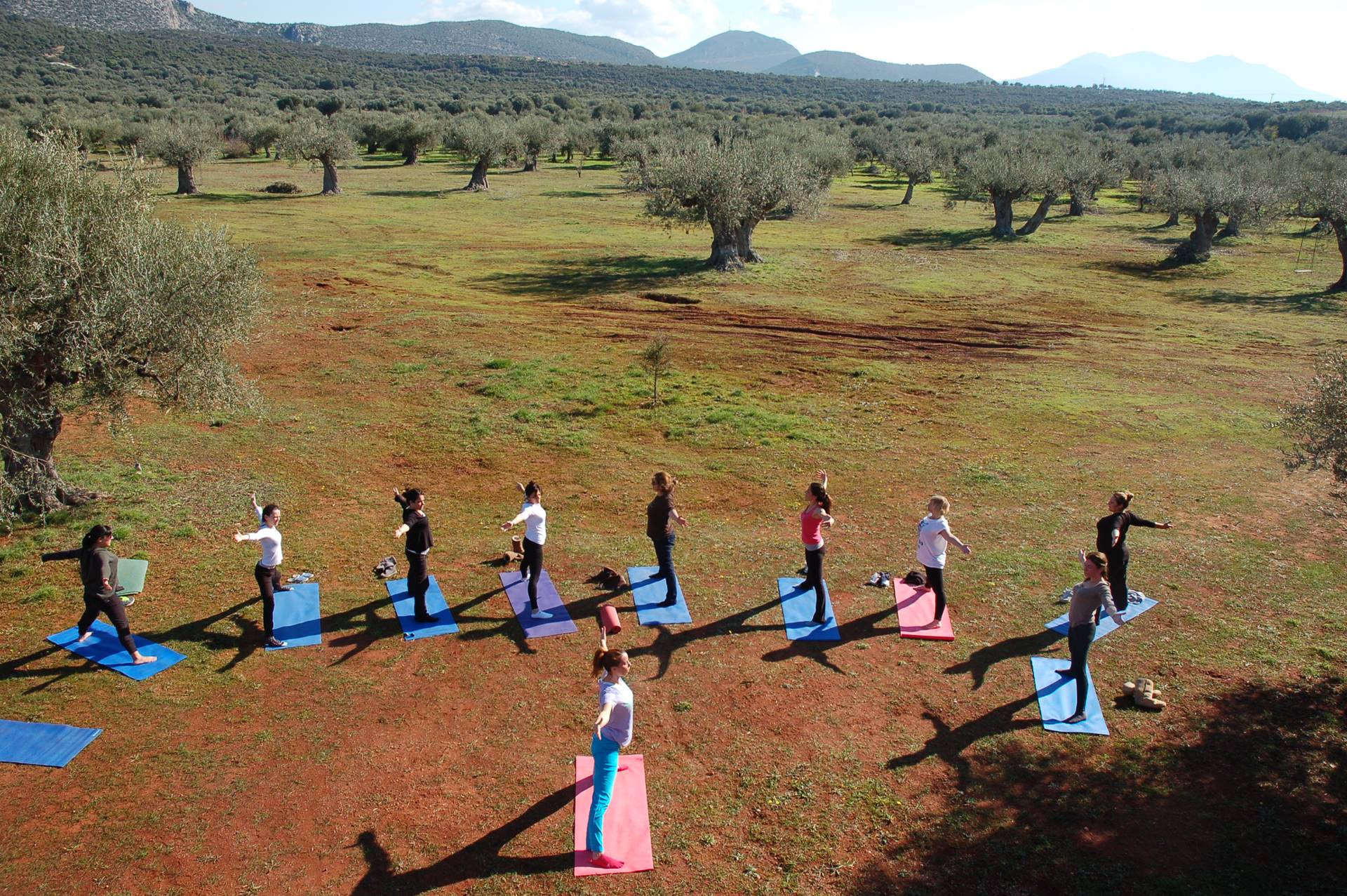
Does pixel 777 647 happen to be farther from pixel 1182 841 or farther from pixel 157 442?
pixel 157 442

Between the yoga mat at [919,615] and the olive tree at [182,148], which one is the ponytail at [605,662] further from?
the olive tree at [182,148]

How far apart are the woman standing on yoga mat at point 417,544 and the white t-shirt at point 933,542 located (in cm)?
612

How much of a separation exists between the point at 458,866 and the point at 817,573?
18.3ft

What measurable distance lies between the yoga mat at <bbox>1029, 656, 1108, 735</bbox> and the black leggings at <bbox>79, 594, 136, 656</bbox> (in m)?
10.1

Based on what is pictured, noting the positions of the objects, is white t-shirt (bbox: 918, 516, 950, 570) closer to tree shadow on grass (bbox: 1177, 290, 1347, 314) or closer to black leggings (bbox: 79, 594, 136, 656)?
black leggings (bbox: 79, 594, 136, 656)

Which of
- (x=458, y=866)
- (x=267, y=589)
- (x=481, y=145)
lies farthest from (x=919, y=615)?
(x=481, y=145)

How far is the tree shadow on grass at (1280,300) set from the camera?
30.8 m

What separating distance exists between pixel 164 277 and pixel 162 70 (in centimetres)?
13515

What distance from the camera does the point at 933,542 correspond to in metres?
10.3

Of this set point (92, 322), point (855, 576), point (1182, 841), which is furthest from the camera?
point (855, 576)

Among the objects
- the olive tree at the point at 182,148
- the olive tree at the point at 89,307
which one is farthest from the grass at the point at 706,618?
the olive tree at the point at 182,148

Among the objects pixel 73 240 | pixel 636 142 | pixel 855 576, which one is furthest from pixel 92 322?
pixel 636 142

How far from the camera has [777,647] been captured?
33.7 feet

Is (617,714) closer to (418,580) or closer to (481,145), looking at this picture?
(418,580)
